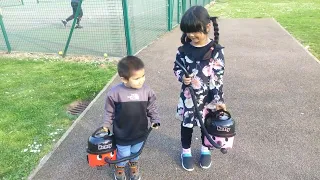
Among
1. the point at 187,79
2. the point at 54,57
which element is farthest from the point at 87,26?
the point at 187,79

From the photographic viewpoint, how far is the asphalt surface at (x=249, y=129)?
2.90 meters

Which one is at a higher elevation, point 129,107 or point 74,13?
point 74,13

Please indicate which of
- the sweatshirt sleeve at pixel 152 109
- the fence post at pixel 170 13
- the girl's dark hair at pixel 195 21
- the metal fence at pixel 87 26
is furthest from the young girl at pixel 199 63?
the fence post at pixel 170 13

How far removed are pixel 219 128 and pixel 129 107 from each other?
0.76 m

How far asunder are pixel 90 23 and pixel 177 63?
6.49 m

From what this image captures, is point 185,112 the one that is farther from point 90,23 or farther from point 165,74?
point 90,23

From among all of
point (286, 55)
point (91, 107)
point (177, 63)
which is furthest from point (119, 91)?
point (286, 55)

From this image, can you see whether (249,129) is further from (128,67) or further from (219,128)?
(128,67)

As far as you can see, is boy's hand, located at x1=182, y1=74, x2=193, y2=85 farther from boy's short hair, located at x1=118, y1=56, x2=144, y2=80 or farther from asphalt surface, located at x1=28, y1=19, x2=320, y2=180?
asphalt surface, located at x1=28, y1=19, x2=320, y2=180

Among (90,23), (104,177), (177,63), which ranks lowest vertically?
(104,177)

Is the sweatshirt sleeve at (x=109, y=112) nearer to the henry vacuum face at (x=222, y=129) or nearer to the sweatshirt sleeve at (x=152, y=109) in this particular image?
the sweatshirt sleeve at (x=152, y=109)

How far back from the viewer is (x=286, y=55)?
649cm

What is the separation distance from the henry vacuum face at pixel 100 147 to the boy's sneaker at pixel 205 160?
1017 mm

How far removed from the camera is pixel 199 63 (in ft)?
8.07
